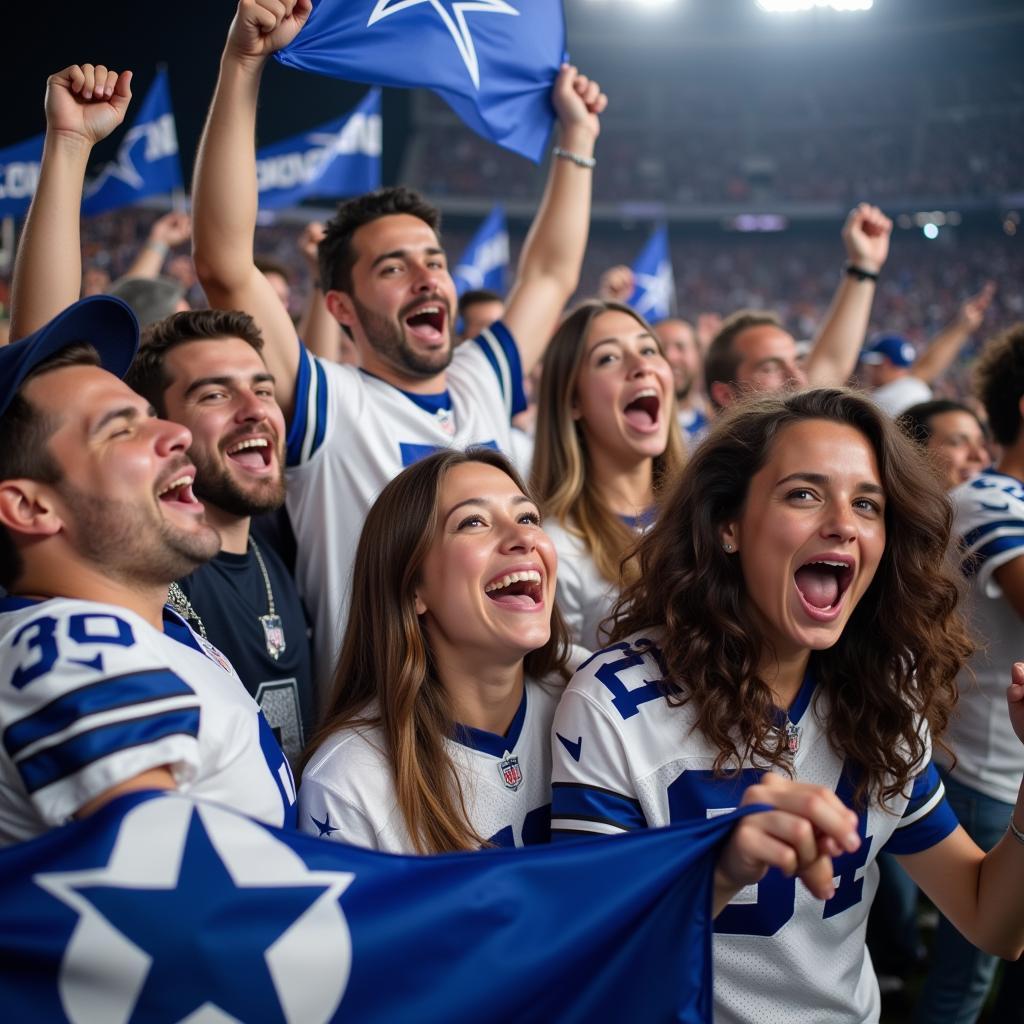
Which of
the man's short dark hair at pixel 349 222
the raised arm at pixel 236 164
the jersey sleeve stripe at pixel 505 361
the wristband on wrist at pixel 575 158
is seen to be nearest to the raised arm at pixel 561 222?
the wristband on wrist at pixel 575 158

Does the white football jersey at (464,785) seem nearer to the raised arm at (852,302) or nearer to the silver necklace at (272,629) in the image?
the silver necklace at (272,629)

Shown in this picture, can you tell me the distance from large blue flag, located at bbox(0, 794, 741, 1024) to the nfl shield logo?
0.60 m

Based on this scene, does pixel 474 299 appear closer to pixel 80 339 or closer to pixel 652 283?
pixel 652 283

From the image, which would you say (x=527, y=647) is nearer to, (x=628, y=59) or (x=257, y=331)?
(x=257, y=331)

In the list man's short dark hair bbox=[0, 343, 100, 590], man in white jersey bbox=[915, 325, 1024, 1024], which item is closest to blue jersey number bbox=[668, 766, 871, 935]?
man in white jersey bbox=[915, 325, 1024, 1024]

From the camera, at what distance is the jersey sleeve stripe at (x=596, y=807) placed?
1.88 m

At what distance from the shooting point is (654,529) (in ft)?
7.53

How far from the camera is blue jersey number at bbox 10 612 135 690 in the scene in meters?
1.36

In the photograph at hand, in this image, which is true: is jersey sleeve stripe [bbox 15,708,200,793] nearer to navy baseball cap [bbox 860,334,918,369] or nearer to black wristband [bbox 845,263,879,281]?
black wristband [bbox 845,263,879,281]

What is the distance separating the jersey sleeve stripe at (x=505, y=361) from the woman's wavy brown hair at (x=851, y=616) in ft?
4.23

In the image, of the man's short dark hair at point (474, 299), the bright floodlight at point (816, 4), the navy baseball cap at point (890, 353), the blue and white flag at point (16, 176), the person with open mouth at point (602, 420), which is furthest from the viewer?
the bright floodlight at point (816, 4)

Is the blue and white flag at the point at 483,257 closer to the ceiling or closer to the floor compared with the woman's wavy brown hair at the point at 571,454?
closer to the ceiling

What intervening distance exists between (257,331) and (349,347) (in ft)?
11.8

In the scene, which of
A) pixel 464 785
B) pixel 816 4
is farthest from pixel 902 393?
pixel 816 4
